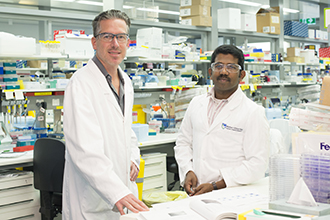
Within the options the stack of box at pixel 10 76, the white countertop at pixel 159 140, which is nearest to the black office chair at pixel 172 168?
the white countertop at pixel 159 140

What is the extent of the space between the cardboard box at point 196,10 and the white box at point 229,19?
403mm

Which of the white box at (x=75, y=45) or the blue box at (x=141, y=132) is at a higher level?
the white box at (x=75, y=45)

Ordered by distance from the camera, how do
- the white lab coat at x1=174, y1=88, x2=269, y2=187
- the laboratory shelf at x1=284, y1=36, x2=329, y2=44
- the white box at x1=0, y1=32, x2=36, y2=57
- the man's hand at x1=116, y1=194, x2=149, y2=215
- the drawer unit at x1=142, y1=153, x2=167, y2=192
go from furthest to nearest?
the laboratory shelf at x1=284, y1=36, x2=329, y2=44, the drawer unit at x1=142, y1=153, x2=167, y2=192, the white box at x1=0, y1=32, x2=36, y2=57, the white lab coat at x1=174, y1=88, x2=269, y2=187, the man's hand at x1=116, y1=194, x2=149, y2=215

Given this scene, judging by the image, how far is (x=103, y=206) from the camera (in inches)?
74.2

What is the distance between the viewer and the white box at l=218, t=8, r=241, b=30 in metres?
5.66

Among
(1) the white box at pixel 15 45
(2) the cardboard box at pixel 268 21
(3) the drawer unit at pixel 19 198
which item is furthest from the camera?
(2) the cardboard box at pixel 268 21

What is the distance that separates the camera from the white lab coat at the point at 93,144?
169 cm

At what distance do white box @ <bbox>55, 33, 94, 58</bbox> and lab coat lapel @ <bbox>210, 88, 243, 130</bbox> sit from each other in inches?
87.1

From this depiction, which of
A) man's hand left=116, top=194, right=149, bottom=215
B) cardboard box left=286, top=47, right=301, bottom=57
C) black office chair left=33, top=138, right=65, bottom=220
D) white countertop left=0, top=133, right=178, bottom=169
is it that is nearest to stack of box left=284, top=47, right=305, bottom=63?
cardboard box left=286, top=47, right=301, bottom=57

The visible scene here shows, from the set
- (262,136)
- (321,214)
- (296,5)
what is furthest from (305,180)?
(296,5)

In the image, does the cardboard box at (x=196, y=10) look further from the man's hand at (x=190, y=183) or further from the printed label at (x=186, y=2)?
the man's hand at (x=190, y=183)

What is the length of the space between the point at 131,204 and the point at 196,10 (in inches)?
163

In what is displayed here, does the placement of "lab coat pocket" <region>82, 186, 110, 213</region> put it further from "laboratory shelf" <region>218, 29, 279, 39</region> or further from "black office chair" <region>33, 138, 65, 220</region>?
"laboratory shelf" <region>218, 29, 279, 39</region>

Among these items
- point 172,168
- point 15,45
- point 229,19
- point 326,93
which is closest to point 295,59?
point 229,19
